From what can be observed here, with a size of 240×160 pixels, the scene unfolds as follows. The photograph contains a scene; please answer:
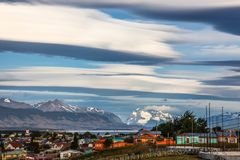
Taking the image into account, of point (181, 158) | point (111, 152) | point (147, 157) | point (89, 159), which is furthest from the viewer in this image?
point (111, 152)

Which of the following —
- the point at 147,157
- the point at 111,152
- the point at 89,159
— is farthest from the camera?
the point at 111,152

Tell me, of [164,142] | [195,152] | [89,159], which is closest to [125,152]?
[89,159]

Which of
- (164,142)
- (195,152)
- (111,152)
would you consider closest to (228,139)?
(164,142)

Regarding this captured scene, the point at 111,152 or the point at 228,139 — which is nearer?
the point at 111,152

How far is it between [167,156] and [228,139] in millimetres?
73007

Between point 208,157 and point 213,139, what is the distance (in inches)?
3269

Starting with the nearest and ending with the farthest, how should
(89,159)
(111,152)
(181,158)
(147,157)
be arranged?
1. (181,158)
2. (147,157)
3. (89,159)
4. (111,152)

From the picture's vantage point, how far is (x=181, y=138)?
198 metres

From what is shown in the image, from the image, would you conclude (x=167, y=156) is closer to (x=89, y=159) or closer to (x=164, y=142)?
(x=89, y=159)

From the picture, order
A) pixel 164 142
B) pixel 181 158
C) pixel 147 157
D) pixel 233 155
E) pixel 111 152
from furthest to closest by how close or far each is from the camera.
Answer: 1. pixel 164 142
2. pixel 111 152
3. pixel 147 157
4. pixel 181 158
5. pixel 233 155

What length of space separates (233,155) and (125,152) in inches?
1846

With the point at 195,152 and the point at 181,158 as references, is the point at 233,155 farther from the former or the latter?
the point at 195,152

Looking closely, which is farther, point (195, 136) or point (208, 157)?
point (195, 136)

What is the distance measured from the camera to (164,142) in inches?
7726
